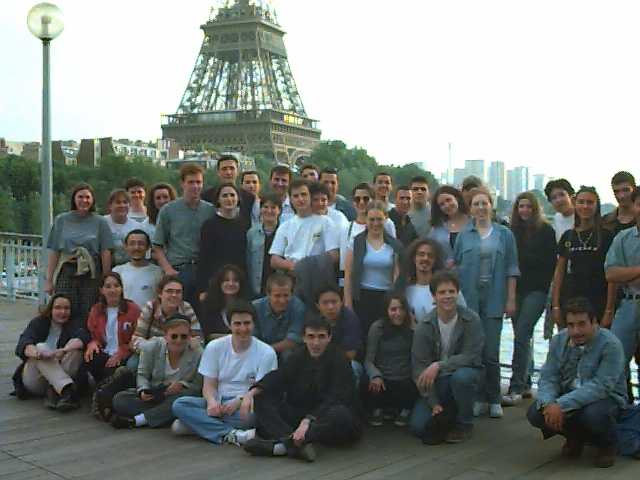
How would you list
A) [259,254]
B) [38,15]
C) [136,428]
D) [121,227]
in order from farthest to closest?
1. [38,15]
2. [121,227]
3. [259,254]
4. [136,428]

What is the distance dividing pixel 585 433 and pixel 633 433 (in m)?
0.30

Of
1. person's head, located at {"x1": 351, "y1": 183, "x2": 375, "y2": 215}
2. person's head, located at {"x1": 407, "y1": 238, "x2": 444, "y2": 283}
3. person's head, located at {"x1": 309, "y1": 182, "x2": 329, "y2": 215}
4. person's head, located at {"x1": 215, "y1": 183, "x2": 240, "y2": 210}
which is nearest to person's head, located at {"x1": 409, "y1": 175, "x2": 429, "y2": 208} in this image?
person's head, located at {"x1": 351, "y1": 183, "x2": 375, "y2": 215}

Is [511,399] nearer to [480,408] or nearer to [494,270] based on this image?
[480,408]

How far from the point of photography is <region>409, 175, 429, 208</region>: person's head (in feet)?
21.2

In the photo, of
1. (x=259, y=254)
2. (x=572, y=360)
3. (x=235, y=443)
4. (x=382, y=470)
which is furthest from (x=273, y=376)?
(x=572, y=360)

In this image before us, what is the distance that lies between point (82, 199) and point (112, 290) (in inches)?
43.0

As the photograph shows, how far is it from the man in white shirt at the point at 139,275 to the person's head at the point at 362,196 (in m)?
1.71

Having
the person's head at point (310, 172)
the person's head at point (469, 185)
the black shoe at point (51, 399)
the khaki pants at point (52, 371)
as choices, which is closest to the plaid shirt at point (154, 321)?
the khaki pants at point (52, 371)

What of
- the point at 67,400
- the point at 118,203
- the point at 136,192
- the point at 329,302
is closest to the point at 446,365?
the point at 329,302

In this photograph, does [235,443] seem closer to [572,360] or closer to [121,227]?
[572,360]

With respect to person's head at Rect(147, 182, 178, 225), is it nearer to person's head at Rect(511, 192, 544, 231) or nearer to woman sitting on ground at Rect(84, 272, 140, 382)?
woman sitting on ground at Rect(84, 272, 140, 382)

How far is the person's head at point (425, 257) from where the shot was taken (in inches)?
209

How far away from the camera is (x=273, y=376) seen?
16.0 ft

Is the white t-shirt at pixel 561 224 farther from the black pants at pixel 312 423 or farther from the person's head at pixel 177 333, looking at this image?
the person's head at pixel 177 333
